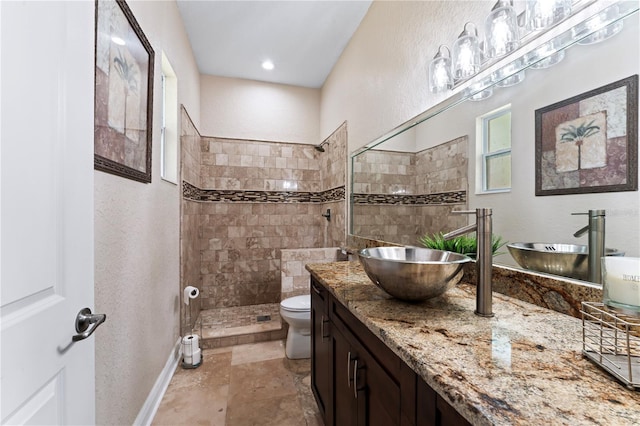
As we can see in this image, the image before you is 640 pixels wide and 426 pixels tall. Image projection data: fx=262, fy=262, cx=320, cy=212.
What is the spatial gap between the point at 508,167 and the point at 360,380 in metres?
0.99

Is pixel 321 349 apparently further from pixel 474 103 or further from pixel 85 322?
pixel 474 103

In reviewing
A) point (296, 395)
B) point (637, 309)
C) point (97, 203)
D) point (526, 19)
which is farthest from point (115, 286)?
point (526, 19)

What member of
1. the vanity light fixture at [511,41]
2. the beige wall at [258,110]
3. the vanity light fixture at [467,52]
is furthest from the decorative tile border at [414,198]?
the beige wall at [258,110]

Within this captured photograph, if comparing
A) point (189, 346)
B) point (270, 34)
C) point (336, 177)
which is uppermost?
point (270, 34)

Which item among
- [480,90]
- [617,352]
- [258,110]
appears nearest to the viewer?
[617,352]

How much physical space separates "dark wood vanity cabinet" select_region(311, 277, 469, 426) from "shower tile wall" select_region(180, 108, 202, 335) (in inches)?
57.2

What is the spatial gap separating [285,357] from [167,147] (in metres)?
2.03

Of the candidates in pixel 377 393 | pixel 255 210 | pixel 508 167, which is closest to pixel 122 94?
pixel 377 393

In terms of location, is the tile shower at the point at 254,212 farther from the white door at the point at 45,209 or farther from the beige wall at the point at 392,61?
the white door at the point at 45,209

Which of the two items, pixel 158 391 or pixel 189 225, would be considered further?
pixel 189 225

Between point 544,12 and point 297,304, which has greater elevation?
point 544,12

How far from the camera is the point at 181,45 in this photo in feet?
7.53

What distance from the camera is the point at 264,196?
3.41 meters

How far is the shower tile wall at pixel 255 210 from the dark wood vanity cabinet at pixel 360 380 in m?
1.65
